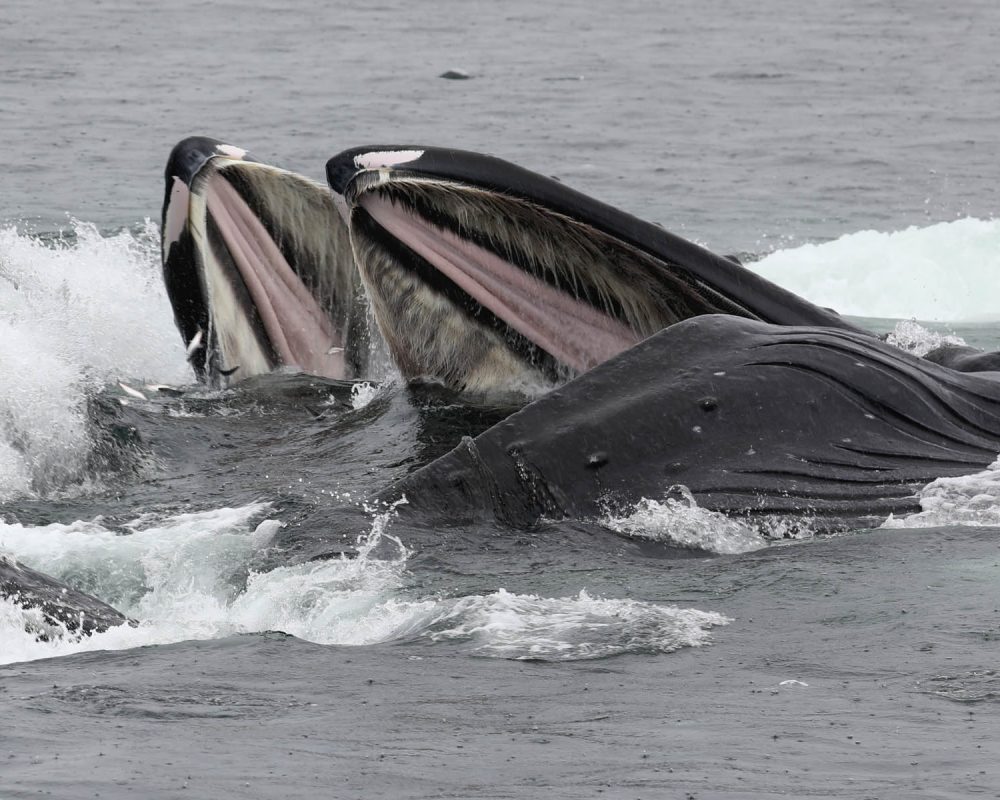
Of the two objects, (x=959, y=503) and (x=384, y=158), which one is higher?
(x=384, y=158)

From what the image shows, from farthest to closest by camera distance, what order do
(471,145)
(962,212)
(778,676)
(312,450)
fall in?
(471,145) → (962,212) → (312,450) → (778,676)

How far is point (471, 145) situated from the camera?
26.4 metres

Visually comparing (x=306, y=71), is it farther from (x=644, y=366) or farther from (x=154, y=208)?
(x=644, y=366)

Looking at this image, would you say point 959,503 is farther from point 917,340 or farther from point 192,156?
point 192,156

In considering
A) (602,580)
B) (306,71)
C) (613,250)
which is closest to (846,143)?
(306,71)

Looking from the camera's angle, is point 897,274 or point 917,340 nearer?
point 917,340

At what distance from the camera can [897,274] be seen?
20.1m

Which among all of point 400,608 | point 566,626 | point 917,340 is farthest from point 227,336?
point 566,626

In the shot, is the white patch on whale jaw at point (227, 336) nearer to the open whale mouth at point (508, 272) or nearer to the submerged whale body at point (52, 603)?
the open whale mouth at point (508, 272)

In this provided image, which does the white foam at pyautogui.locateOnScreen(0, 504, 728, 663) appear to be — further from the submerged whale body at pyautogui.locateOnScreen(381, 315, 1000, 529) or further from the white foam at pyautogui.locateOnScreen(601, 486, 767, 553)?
the white foam at pyautogui.locateOnScreen(601, 486, 767, 553)

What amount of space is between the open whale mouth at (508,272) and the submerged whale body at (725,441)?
53cm

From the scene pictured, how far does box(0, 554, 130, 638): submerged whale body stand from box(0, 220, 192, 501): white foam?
81.6 inches

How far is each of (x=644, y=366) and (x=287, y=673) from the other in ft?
8.97

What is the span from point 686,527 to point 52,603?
2724mm
